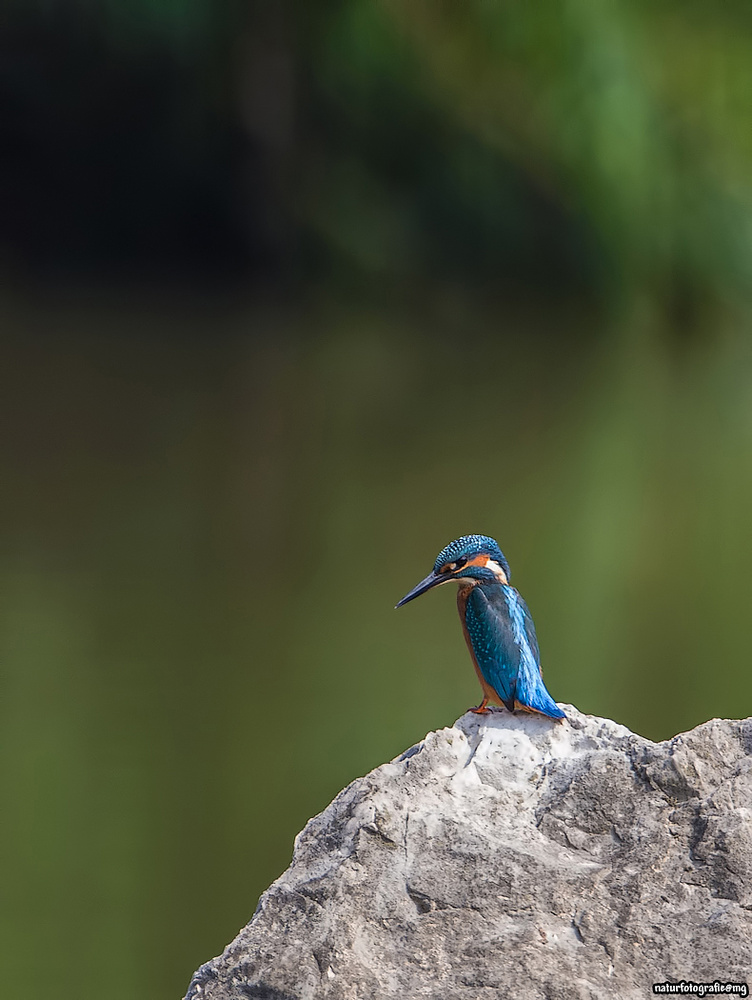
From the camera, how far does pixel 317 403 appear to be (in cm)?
520

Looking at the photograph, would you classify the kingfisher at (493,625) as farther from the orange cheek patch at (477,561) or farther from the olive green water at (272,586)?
the olive green water at (272,586)

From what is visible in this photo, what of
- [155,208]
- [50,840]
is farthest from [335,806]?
[155,208]

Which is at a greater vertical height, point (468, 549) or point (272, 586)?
point (272, 586)

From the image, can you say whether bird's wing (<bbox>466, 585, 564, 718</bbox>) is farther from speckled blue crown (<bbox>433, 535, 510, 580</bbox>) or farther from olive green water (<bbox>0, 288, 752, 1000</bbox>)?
olive green water (<bbox>0, 288, 752, 1000</bbox>)

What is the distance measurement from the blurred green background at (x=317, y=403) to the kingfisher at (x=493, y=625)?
77 cm

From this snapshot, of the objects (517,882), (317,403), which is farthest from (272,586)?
(517,882)

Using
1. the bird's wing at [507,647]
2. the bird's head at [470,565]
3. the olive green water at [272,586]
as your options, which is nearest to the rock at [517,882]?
the bird's wing at [507,647]

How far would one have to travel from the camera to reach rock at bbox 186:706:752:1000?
3.43 ft

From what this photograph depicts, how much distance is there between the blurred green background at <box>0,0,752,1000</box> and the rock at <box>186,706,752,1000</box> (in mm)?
838

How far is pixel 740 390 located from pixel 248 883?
3.79 metres

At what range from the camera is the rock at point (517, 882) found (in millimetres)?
1046

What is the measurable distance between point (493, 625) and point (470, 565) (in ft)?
0.21

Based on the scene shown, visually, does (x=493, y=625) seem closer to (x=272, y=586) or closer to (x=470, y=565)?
(x=470, y=565)

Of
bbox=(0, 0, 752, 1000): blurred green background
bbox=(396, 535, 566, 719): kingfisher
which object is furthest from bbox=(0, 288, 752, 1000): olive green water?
bbox=(396, 535, 566, 719): kingfisher
